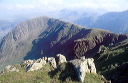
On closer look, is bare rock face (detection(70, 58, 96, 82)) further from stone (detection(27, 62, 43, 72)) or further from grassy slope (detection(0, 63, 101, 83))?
stone (detection(27, 62, 43, 72))

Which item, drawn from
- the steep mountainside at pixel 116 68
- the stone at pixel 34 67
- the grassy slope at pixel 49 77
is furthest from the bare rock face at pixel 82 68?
the stone at pixel 34 67

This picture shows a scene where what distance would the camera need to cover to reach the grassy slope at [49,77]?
62594mm

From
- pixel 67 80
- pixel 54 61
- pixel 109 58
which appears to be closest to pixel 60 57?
pixel 54 61

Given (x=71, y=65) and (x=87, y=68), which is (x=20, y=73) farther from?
(x=87, y=68)

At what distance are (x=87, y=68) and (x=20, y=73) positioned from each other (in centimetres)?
2439

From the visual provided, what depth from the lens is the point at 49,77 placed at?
64875 millimetres

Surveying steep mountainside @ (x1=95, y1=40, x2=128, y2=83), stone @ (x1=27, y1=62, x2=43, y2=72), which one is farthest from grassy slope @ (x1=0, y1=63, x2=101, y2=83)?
steep mountainside @ (x1=95, y1=40, x2=128, y2=83)

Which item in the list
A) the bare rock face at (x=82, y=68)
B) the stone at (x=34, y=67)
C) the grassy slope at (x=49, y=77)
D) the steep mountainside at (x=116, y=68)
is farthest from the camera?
the steep mountainside at (x=116, y=68)

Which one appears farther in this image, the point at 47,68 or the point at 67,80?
the point at 47,68

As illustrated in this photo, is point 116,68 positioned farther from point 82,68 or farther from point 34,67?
point 34,67

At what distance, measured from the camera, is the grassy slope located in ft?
205

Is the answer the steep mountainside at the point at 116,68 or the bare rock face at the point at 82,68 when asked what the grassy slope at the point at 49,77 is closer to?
the bare rock face at the point at 82,68

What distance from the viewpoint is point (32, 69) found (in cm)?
7156

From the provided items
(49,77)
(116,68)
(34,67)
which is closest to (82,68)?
(49,77)
